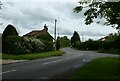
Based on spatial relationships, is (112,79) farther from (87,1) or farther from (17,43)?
(17,43)

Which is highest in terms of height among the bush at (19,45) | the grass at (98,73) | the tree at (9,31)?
the tree at (9,31)

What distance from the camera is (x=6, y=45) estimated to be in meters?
45.8

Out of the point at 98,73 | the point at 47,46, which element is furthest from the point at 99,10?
the point at 47,46

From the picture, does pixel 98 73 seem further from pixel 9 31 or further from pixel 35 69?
pixel 9 31

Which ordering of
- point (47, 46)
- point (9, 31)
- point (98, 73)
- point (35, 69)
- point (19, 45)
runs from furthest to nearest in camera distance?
point (47, 46) < point (9, 31) < point (19, 45) < point (35, 69) < point (98, 73)

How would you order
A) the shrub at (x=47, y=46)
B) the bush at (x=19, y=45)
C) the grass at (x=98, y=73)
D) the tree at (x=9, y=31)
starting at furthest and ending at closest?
1. the shrub at (x=47, y=46)
2. the tree at (x=9, y=31)
3. the bush at (x=19, y=45)
4. the grass at (x=98, y=73)

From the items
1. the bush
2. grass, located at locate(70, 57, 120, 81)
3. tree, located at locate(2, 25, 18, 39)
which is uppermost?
tree, located at locate(2, 25, 18, 39)

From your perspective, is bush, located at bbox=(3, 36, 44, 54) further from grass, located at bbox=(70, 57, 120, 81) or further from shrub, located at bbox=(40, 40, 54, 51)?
grass, located at bbox=(70, 57, 120, 81)

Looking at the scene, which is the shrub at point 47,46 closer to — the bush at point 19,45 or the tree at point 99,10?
the bush at point 19,45

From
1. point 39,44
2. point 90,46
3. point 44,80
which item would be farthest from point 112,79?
point 90,46

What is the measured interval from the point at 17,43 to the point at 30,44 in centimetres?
586

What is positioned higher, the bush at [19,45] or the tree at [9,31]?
the tree at [9,31]

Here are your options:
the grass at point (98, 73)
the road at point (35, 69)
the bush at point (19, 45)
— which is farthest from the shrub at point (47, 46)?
the grass at point (98, 73)

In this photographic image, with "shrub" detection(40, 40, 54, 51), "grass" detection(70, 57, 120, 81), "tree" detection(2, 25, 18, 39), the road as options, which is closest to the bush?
"tree" detection(2, 25, 18, 39)
